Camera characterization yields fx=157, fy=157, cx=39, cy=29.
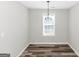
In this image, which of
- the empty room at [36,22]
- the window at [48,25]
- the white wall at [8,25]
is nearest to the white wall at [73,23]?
the empty room at [36,22]

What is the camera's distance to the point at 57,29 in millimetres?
1503

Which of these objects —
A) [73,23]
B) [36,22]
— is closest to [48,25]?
[36,22]

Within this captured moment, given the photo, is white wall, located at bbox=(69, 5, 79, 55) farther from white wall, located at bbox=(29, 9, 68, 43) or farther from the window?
the window

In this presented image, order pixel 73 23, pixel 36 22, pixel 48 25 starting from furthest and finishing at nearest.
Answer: pixel 73 23
pixel 36 22
pixel 48 25

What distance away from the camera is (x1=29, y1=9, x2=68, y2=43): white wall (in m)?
1.41

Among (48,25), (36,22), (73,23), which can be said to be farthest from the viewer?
(73,23)

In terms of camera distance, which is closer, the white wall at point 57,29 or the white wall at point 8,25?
the white wall at point 8,25

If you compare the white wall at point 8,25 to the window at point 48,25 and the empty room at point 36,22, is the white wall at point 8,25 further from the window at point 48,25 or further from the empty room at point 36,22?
the window at point 48,25

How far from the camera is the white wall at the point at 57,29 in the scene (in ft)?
4.62

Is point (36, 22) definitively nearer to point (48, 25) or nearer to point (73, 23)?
point (48, 25)

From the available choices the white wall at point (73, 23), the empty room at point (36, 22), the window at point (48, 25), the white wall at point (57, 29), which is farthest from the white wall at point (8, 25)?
the white wall at point (73, 23)

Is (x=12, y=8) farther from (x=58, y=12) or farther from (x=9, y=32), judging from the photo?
(x=58, y=12)

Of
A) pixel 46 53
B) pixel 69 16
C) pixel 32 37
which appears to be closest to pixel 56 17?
pixel 69 16

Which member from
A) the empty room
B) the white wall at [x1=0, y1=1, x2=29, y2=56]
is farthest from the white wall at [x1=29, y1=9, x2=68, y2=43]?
the white wall at [x1=0, y1=1, x2=29, y2=56]
